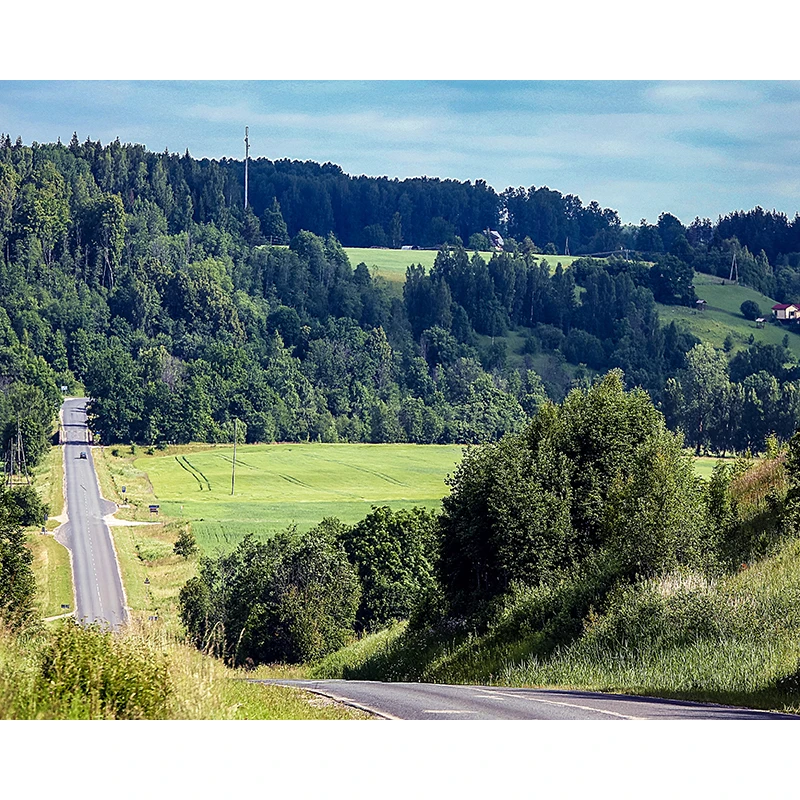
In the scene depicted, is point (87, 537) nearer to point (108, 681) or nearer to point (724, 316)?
point (108, 681)

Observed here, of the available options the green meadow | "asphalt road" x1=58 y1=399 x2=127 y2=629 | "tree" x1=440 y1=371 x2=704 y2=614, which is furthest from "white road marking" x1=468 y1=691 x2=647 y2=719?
the green meadow

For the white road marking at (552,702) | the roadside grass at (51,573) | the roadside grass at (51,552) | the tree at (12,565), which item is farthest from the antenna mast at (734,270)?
the white road marking at (552,702)

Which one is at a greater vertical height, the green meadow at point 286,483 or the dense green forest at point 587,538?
the dense green forest at point 587,538

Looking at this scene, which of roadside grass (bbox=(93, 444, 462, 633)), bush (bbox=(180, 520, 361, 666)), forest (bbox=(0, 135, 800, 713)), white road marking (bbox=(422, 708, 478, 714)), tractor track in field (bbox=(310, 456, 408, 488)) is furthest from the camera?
tractor track in field (bbox=(310, 456, 408, 488))

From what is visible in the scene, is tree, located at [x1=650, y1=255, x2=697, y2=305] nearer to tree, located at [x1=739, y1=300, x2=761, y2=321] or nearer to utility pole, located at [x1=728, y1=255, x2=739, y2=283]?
tree, located at [x1=739, y1=300, x2=761, y2=321]

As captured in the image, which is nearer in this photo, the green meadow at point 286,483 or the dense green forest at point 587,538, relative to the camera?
the dense green forest at point 587,538

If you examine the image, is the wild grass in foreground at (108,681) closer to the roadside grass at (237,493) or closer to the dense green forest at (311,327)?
the roadside grass at (237,493)

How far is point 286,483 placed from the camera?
10281 centimetres

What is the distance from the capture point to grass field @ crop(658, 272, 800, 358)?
152875 mm

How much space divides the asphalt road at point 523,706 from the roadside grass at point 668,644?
77 cm

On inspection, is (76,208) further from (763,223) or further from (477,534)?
(477,534)

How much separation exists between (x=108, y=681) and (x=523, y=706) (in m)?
4.45

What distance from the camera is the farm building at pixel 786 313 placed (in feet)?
520

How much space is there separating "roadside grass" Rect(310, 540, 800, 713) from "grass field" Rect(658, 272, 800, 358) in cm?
13814
